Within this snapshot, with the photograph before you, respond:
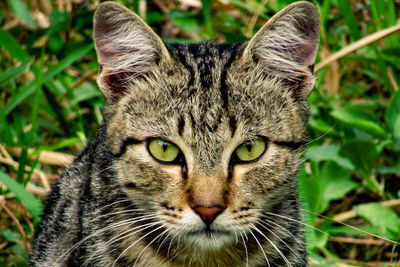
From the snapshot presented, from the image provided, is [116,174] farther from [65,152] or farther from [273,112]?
[65,152]

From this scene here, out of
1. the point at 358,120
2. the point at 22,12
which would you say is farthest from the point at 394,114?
the point at 22,12

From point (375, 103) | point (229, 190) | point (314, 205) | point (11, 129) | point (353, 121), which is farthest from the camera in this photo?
point (375, 103)

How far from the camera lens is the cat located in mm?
2512

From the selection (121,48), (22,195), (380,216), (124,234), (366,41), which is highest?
(121,48)

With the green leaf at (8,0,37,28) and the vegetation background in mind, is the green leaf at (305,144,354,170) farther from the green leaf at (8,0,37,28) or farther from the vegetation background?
the green leaf at (8,0,37,28)

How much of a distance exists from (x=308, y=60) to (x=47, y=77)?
1.87 meters

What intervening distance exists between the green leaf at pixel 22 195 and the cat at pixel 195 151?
1.58 ft

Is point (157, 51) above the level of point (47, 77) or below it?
above

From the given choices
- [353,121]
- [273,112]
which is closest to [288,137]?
[273,112]

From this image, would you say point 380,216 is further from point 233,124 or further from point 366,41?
point 233,124

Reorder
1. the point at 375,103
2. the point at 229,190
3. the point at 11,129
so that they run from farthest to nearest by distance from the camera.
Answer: the point at 375,103
the point at 11,129
the point at 229,190

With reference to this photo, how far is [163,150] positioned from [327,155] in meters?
1.46

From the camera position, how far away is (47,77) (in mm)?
3953

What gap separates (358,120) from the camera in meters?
3.88
